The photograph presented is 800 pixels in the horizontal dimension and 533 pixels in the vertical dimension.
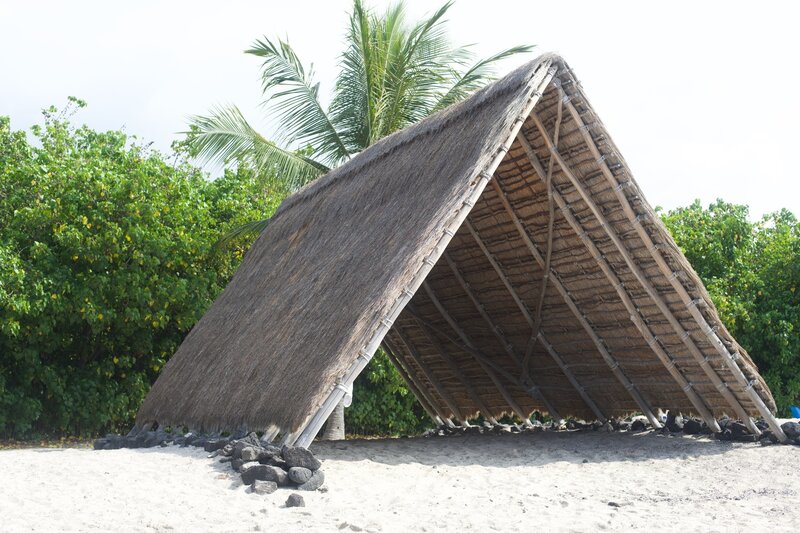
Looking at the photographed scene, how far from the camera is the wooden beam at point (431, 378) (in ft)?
35.1

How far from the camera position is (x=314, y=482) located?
506 centimetres

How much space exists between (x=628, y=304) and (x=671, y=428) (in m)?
1.70

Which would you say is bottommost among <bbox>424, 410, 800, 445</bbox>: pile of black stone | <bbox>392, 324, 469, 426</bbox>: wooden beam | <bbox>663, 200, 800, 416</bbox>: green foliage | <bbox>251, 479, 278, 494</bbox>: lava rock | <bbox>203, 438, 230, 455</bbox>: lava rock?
<bbox>251, 479, 278, 494</bbox>: lava rock

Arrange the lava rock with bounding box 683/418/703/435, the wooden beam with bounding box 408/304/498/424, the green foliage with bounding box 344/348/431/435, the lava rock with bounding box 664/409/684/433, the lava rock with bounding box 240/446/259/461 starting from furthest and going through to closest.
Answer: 1. the green foliage with bounding box 344/348/431/435
2. the wooden beam with bounding box 408/304/498/424
3. the lava rock with bounding box 664/409/684/433
4. the lava rock with bounding box 683/418/703/435
5. the lava rock with bounding box 240/446/259/461

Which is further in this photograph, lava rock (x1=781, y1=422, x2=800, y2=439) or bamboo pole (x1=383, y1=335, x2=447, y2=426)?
bamboo pole (x1=383, y1=335, x2=447, y2=426)

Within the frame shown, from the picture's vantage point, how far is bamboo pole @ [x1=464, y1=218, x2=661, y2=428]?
8430 mm

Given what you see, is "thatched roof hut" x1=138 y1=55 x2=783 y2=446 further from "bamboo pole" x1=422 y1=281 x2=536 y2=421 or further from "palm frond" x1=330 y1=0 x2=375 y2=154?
"palm frond" x1=330 y1=0 x2=375 y2=154

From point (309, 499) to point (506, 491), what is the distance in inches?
53.2

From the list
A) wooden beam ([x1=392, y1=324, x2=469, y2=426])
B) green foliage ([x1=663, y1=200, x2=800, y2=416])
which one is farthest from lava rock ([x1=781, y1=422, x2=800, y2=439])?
green foliage ([x1=663, y1=200, x2=800, y2=416])

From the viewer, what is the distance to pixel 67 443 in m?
11.3

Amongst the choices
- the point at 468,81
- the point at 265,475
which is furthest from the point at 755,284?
the point at 265,475

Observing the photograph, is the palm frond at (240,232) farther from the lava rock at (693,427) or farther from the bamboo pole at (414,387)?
the lava rock at (693,427)

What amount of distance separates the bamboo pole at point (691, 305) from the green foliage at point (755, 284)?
19.1 feet

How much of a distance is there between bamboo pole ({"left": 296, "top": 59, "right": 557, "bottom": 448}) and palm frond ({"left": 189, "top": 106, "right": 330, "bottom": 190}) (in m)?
6.81
